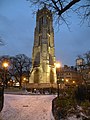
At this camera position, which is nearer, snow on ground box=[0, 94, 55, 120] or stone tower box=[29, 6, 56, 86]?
snow on ground box=[0, 94, 55, 120]

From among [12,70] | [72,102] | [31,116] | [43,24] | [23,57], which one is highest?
[43,24]

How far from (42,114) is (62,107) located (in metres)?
2.68

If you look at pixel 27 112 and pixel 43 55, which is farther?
pixel 43 55

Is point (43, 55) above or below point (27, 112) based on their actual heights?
above

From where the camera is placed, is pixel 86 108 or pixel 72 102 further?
pixel 72 102

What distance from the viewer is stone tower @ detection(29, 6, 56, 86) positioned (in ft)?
223

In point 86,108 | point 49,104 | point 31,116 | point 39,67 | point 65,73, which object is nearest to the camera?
point 86,108

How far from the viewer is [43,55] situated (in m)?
71.6

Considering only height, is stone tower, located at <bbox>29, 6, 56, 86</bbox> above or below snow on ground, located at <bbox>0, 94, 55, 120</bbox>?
above

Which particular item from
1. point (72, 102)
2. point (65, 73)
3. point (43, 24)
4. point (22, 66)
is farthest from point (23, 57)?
point (72, 102)

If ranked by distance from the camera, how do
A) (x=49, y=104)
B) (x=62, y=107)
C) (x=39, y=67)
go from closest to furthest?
(x=62, y=107)
(x=49, y=104)
(x=39, y=67)

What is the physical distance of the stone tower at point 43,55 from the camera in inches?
2677

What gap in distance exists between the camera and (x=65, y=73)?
99.1 meters

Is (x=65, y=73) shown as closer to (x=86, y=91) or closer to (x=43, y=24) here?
(x=43, y=24)
